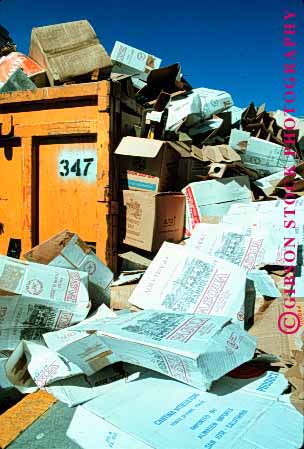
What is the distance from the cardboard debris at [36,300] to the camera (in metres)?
1.88

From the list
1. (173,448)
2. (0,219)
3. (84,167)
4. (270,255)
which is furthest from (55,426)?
(0,219)

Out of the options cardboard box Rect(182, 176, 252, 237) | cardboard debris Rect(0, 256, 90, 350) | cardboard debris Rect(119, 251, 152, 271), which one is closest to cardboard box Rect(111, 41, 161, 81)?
cardboard box Rect(182, 176, 252, 237)

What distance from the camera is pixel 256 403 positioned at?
4.31 feet

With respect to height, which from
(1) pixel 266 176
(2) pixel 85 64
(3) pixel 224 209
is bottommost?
(3) pixel 224 209

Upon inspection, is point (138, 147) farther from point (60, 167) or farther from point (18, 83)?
point (18, 83)

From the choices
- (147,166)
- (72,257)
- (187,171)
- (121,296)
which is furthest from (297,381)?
(187,171)

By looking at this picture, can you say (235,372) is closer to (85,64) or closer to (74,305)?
(74,305)

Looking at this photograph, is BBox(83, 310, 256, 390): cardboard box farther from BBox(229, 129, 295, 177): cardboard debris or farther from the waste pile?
BBox(229, 129, 295, 177): cardboard debris

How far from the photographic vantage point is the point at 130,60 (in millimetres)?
3920

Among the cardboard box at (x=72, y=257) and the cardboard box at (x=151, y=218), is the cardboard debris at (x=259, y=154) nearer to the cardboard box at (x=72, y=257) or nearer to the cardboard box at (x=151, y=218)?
the cardboard box at (x=151, y=218)

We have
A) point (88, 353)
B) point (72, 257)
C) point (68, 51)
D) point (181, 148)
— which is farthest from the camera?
point (68, 51)

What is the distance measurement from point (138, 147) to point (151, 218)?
473 millimetres

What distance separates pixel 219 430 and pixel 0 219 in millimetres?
2400

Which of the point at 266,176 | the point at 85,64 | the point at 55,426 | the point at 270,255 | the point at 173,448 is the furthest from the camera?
the point at 266,176
